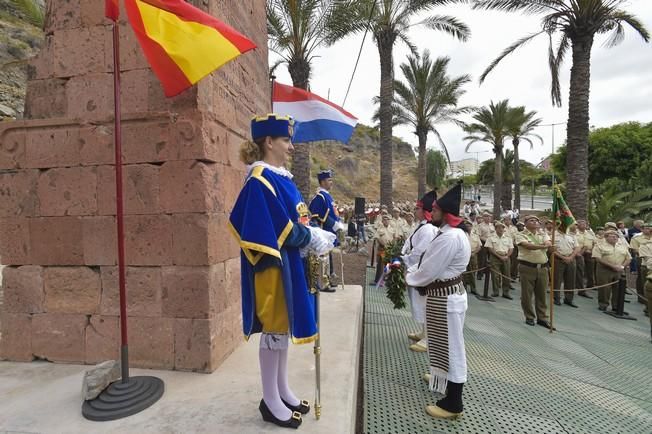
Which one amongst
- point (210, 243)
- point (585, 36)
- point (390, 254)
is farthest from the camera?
point (585, 36)

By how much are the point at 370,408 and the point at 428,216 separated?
2.78m

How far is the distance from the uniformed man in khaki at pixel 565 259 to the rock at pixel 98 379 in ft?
34.0

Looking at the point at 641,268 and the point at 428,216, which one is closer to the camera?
the point at 428,216

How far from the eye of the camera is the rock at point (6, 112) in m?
18.0

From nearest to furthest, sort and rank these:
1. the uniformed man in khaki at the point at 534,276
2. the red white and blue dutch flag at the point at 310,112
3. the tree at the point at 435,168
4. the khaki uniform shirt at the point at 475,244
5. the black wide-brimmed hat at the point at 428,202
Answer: the black wide-brimmed hat at the point at 428,202 → the red white and blue dutch flag at the point at 310,112 → the uniformed man in khaki at the point at 534,276 → the khaki uniform shirt at the point at 475,244 → the tree at the point at 435,168

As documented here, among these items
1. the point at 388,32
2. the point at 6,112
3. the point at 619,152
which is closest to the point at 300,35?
the point at 388,32

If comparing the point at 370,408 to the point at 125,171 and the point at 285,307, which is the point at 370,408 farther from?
the point at 125,171

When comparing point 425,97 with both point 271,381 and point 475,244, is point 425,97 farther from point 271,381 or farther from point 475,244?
point 271,381

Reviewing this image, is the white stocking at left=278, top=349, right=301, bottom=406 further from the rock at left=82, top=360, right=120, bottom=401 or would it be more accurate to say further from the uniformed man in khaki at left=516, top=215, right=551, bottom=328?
the uniformed man in khaki at left=516, top=215, right=551, bottom=328

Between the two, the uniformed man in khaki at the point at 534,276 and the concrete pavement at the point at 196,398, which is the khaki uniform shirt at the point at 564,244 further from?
the concrete pavement at the point at 196,398

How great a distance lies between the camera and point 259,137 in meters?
2.54

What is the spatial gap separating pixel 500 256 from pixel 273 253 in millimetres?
9387

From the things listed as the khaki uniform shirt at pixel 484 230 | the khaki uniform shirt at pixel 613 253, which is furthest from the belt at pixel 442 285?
the khaki uniform shirt at pixel 484 230

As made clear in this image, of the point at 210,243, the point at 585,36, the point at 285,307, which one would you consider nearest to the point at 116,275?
the point at 210,243
